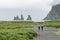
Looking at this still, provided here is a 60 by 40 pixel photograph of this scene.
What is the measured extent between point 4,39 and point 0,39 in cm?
42

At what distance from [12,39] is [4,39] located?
4.26ft

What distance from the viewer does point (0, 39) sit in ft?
76.4

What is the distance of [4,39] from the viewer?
23250mm

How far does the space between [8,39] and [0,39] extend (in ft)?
3.18

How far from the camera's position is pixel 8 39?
2388 cm

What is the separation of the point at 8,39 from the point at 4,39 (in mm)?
719

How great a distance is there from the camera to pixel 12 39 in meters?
24.3

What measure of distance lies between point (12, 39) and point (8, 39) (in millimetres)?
586
